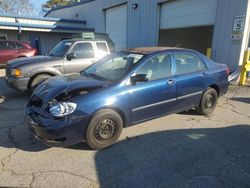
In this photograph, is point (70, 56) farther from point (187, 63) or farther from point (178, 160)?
point (178, 160)

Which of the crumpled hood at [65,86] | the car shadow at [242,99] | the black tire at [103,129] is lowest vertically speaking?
the car shadow at [242,99]

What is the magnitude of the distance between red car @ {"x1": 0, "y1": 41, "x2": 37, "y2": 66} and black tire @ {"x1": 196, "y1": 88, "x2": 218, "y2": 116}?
11821mm

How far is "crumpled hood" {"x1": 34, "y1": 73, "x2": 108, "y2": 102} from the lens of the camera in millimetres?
3680

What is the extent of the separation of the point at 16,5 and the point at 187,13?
1712 inches

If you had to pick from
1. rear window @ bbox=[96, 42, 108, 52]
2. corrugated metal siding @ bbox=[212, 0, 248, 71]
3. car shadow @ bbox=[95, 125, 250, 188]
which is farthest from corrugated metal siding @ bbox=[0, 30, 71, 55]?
car shadow @ bbox=[95, 125, 250, 188]

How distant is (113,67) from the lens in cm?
462

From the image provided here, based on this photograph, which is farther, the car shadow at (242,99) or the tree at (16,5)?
the tree at (16,5)

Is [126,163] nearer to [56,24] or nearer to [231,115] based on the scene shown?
[231,115]

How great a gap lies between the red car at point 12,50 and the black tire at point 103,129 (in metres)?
11.9

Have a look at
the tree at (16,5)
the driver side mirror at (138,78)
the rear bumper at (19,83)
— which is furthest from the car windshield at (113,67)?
the tree at (16,5)

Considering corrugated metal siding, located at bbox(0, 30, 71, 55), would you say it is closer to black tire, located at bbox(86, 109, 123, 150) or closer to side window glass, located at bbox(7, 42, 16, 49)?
side window glass, located at bbox(7, 42, 16, 49)

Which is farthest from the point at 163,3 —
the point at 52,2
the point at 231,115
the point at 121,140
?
the point at 52,2

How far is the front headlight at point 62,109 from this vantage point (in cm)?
332

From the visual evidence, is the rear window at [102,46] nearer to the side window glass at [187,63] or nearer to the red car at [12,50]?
the side window glass at [187,63]
